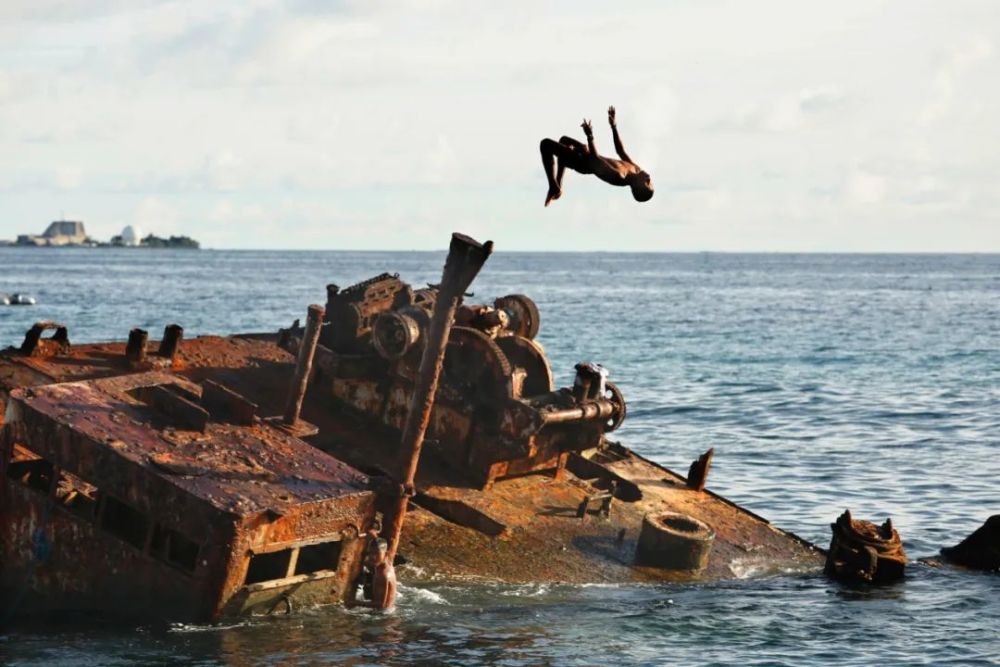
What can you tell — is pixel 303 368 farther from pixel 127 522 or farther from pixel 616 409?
pixel 616 409

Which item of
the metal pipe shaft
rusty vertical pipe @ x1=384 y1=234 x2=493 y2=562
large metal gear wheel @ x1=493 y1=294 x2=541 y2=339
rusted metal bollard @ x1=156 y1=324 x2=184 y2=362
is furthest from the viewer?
large metal gear wheel @ x1=493 y1=294 x2=541 y2=339

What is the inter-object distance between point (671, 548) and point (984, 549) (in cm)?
500

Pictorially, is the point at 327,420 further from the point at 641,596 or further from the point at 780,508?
the point at 780,508

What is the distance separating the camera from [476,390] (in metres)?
16.9

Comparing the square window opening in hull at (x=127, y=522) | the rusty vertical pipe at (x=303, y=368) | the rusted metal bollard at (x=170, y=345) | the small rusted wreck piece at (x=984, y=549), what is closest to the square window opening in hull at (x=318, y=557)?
the square window opening in hull at (x=127, y=522)

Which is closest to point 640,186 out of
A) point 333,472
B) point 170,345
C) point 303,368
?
point 333,472

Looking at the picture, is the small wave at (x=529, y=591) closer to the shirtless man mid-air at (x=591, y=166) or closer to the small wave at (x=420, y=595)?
the small wave at (x=420, y=595)

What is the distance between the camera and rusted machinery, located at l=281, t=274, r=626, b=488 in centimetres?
1661

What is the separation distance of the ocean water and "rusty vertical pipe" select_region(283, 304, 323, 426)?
7.04 ft

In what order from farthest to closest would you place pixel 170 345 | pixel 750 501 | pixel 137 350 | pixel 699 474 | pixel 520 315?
pixel 750 501
pixel 699 474
pixel 520 315
pixel 170 345
pixel 137 350

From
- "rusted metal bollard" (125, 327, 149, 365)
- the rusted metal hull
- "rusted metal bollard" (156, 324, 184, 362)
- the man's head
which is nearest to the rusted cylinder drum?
the rusted metal hull

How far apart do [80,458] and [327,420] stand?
502cm

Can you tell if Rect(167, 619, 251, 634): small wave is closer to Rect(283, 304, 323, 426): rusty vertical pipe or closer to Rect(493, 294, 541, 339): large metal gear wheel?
Rect(283, 304, 323, 426): rusty vertical pipe

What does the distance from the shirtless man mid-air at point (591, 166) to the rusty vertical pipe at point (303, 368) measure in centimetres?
346
